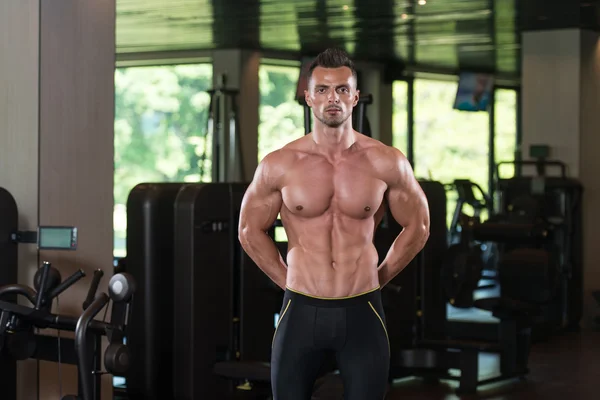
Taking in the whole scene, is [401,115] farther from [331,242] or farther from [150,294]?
[331,242]

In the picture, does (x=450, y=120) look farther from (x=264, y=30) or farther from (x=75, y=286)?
(x=75, y=286)

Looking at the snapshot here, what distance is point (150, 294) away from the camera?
16.9 feet

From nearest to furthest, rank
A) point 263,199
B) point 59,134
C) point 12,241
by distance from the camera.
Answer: point 263,199, point 12,241, point 59,134

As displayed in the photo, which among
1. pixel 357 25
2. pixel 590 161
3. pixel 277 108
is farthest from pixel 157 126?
pixel 590 161

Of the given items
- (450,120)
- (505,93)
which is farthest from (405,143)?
(505,93)

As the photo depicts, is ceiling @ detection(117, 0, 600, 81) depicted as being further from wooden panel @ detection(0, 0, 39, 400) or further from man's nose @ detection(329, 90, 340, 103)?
man's nose @ detection(329, 90, 340, 103)

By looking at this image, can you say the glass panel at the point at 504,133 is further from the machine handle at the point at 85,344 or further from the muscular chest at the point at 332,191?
the muscular chest at the point at 332,191

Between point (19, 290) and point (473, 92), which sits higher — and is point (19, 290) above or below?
below

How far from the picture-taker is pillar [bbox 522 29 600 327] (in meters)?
9.22

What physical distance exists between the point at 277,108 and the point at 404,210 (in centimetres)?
993

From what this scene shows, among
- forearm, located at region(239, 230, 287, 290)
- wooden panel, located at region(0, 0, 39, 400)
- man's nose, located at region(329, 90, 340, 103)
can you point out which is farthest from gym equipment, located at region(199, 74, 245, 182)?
man's nose, located at region(329, 90, 340, 103)

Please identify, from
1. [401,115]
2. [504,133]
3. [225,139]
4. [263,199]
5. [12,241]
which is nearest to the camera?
[263,199]

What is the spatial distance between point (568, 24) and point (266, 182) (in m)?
7.15

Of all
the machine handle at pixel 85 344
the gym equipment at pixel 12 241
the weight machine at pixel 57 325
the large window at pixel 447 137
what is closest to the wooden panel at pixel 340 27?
the large window at pixel 447 137
